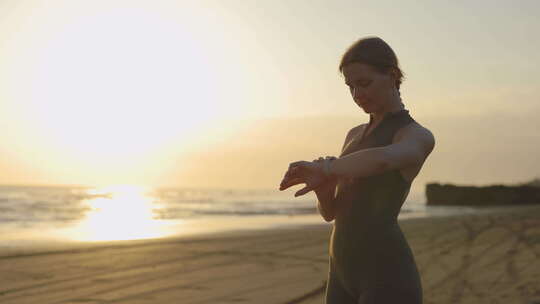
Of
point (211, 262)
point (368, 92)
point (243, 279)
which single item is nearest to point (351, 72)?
point (368, 92)

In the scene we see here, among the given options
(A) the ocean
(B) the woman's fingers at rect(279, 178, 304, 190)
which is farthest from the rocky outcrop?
(B) the woman's fingers at rect(279, 178, 304, 190)

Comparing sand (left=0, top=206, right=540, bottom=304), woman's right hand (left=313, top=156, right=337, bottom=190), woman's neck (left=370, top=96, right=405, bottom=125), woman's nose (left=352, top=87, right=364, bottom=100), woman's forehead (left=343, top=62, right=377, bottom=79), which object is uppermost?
woman's forehead (left=343, top=62, right=377, bottom=79)

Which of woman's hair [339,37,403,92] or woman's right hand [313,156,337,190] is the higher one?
woman's hair [339,37,403,92]

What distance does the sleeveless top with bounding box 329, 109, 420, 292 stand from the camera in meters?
2.09

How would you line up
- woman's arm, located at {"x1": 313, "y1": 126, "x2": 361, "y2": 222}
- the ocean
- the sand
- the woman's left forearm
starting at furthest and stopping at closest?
the ocean → the sand → woman's arm, located at {"x1": 313, "y1": 126, "x2": 361, "y2": 222} → the woman's left forearm

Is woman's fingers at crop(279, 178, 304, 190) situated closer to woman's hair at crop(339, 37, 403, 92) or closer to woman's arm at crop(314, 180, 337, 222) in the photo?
woman's arm at crop(314, 180, 337, 222)

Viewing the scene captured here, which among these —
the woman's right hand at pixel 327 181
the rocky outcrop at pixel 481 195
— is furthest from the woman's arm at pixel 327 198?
the rocky outcrop at pixel 481 195

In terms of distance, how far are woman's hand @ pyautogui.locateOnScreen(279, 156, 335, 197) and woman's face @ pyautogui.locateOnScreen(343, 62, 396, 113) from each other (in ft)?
1.00

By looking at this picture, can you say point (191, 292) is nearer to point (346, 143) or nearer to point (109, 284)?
point (109, 284)

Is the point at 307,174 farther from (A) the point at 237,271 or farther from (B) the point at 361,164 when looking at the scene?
(A) the point at 237,271

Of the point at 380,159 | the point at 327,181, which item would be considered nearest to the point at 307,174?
the point at 327,181

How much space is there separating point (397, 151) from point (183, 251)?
8457mm

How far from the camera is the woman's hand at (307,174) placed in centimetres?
195

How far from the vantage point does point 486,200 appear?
1610 inches
